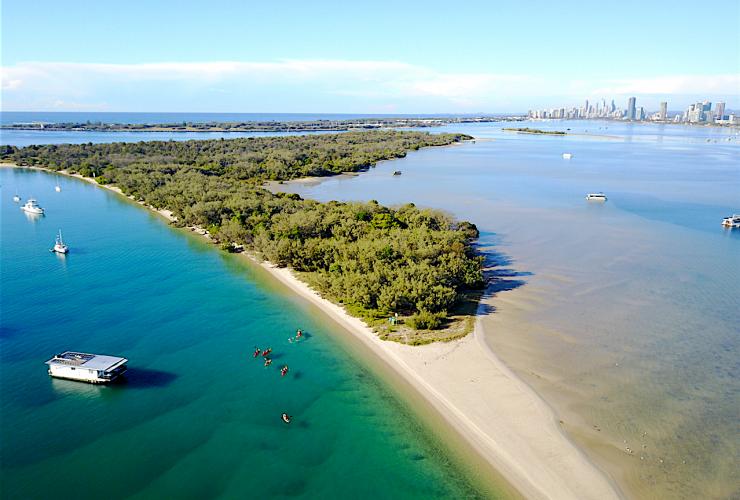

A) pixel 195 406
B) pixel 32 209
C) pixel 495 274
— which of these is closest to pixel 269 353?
pixel 195 406

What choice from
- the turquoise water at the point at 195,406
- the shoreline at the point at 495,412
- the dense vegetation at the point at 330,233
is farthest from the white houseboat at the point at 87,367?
the dense vegetation at the point at 330,233

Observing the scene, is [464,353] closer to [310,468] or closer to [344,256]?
[310,468]

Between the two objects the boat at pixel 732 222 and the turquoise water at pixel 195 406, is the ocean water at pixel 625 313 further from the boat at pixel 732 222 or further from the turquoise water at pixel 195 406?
the turquoise water at pixel 195 406

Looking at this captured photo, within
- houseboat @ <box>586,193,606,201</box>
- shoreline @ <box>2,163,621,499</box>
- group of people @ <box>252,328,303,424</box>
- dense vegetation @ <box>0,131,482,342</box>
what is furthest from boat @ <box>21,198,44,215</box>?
houseboat @ <box>586,193,606,201</box>

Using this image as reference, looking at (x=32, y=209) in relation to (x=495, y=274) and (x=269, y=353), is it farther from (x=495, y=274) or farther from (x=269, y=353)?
(x=495, y=274)

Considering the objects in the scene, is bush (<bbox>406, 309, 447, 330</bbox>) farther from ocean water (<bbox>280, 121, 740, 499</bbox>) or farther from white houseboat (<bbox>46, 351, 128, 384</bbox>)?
white houseboat (<bbox>46, 351, 128, 384</bbox>)
